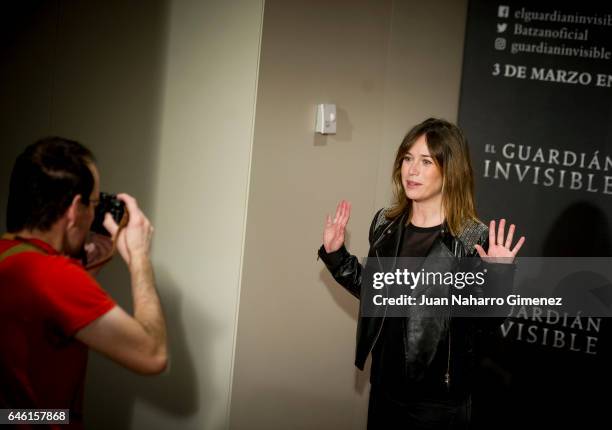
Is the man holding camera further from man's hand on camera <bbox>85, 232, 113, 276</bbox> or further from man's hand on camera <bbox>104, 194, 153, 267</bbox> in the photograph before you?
man's hand on camera <bbox>85, 232, 113, 276</bbox>

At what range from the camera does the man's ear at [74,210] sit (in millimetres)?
1568

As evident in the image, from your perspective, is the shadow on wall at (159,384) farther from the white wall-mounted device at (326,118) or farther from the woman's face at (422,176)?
the woman's face at (422,176)

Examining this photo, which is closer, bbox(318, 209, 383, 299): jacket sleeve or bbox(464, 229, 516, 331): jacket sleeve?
bbox(464, 229, 516, 331): jacket sleeve

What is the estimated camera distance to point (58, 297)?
1.43 metres

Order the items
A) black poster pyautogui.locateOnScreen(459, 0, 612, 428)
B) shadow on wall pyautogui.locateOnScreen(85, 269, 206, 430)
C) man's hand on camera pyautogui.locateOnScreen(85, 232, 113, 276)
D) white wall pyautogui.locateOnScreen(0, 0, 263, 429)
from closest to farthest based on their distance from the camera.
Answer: man's hand on camera pyautogui.locateOnScreen(85, 232, 113, 276)
white wall pyautogui.locateOnScreen(0, 0, 263, 429)
shadow on wall pyautogui.locateOnScreen(85, 269, 206, 430)
black poster pyautogui.locateOnScreen(459, 0, 612, 428)

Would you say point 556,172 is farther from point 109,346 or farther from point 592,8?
point 109,346

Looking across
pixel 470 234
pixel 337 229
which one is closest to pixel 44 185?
pixel 337 229

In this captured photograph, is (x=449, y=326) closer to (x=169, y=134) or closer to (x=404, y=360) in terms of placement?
(x=404, y=360)

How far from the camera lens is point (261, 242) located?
2.70 meters

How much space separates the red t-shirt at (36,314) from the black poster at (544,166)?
7.32 feet

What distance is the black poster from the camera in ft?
10.1

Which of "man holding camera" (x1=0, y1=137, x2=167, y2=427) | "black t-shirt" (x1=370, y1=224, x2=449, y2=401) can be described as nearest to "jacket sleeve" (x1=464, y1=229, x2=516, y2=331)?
"black t-shirt" (x1=370, y1=224, x2=449, y2=401)

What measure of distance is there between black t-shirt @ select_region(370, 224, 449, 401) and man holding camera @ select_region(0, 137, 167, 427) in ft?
3.16

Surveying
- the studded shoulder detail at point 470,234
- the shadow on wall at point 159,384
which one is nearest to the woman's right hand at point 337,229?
the studded shoulder detail at point 470,234
